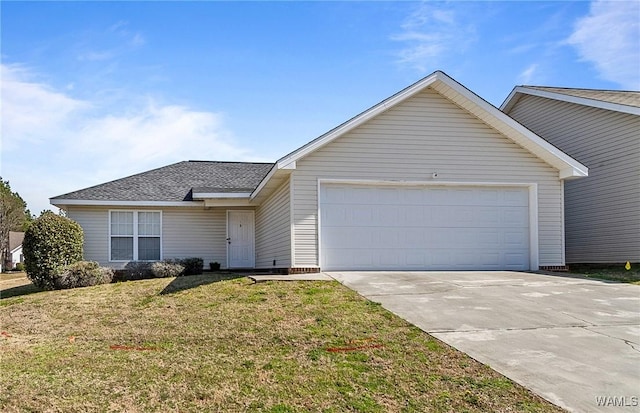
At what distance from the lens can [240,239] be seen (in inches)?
763

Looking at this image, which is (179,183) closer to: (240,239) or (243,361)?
(240,239)

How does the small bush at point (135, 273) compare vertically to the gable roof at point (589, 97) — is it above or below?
below

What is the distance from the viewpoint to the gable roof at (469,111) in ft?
42.3

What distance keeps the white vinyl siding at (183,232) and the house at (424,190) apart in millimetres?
4536

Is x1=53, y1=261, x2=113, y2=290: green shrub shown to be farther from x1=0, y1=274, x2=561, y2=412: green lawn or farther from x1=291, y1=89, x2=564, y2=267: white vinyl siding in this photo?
x1=291, y1=89, x2=564, y2=267: white vinyl siding

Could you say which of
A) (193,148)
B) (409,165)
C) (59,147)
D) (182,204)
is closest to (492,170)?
(409,165)

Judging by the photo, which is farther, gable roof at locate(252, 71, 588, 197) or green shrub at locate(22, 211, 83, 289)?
green shrub at locate(22, 211, 83, 289)

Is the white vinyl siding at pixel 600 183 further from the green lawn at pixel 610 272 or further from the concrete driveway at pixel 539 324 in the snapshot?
the concrete driveway at pixel 539 324

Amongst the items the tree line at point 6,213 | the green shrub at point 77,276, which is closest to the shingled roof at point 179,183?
the green shrub at point 77,276

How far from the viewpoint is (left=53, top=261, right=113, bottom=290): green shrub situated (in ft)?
45.1

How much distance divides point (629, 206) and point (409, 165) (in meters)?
7.25

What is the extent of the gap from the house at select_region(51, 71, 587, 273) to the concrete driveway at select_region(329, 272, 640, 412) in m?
1.29

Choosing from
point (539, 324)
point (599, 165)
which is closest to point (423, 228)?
point (539, 324)

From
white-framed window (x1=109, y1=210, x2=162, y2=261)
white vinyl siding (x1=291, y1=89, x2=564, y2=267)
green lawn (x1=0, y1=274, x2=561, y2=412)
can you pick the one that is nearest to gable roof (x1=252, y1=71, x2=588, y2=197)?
white vinyl siding (x1=291, y1=89, x2=564, y2=267)
